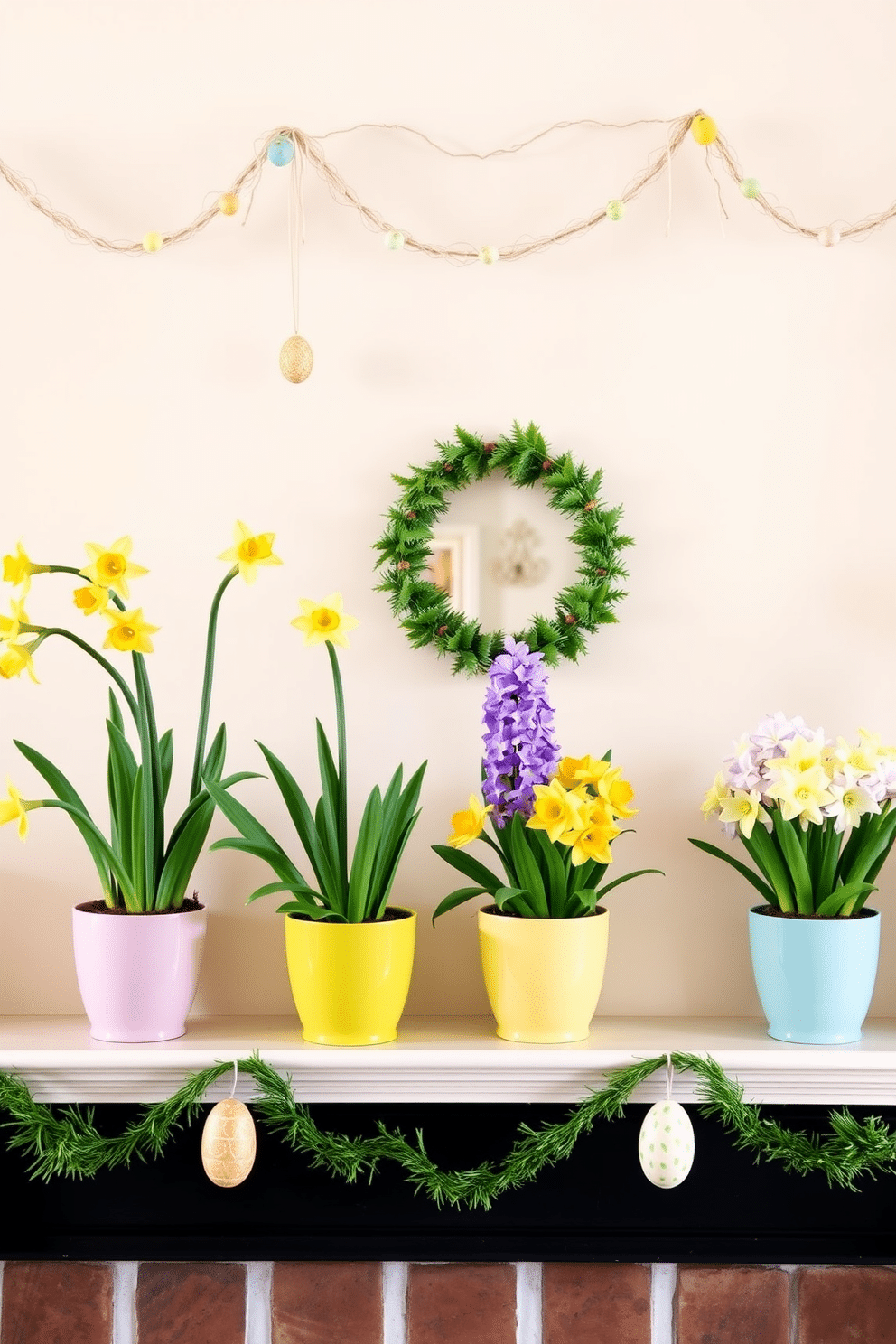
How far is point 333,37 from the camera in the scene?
1310mm

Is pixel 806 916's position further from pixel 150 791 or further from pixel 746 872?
pixel 150 791

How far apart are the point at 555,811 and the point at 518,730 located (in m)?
0.10

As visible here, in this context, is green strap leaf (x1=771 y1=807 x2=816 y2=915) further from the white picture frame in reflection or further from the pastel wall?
the white picture frame in reflection

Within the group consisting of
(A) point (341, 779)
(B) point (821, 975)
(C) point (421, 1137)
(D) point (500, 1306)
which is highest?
(A) point (341, 779)

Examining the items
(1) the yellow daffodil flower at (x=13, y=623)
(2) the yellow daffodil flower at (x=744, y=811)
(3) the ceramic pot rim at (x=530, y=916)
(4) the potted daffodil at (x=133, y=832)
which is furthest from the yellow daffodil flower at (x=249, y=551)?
(2) the yellow daffodil flower at (x=744, y=811)

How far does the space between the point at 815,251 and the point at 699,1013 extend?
943mm

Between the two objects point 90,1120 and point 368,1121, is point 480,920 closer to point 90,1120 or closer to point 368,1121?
point 368,1121

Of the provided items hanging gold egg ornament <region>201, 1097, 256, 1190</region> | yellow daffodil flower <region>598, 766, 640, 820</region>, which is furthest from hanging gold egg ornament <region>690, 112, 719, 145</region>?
hanging gold egg ornament <region>201, 1097, 256, 1190</region>

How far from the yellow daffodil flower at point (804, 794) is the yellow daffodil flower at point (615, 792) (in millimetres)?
161

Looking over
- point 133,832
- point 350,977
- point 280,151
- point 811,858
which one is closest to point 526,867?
point 350,977

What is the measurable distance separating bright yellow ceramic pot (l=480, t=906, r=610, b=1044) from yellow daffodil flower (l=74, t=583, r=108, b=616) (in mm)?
532

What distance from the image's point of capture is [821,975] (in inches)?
44.9

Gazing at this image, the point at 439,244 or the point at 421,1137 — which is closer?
the point at 421,1137

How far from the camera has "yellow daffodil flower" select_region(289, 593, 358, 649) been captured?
1.13 metres
